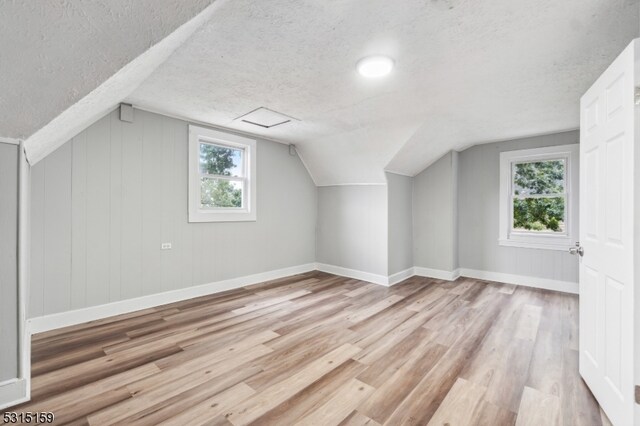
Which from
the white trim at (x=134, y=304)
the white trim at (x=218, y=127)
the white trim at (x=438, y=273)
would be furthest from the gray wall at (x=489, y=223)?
the white trim at (x=134, y=304)

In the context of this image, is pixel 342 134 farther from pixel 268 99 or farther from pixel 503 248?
pixel 503 248

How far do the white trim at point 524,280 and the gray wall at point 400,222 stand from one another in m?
1.05

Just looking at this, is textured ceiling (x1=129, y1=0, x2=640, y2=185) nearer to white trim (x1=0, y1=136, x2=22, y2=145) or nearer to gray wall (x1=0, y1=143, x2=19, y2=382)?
white trim (x1=0, y1=136, x2=22, y2=145)

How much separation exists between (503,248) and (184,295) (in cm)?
487

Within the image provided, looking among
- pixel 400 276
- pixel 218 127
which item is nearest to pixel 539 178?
pixel 400 276

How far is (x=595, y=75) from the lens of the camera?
2.41 metres

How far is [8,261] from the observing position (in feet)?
5.43

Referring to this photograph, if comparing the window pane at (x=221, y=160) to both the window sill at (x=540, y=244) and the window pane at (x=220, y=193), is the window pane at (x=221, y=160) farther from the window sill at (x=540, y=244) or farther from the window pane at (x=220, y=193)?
the window sill at (x=540, y=244)

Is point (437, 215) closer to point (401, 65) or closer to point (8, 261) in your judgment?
point (401, 65)

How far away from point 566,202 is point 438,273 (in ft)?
6.91

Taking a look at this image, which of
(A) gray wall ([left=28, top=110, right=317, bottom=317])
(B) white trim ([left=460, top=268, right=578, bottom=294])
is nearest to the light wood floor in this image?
(A) gray wall ([left=28, top=110, right=317, bottom=317])

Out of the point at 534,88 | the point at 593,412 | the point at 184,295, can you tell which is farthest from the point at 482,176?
the point at 184,295

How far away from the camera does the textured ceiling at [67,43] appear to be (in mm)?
1017

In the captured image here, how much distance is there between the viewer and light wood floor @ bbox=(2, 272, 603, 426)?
5.45 ft
